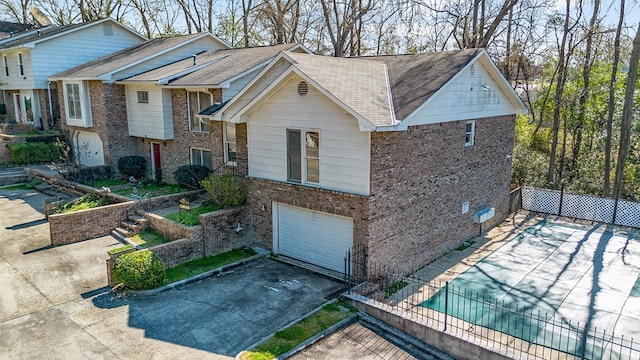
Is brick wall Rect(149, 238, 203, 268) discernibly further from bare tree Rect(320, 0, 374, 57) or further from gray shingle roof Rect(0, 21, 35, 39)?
gray shingle roof Rect(0, 21, 35, 39)

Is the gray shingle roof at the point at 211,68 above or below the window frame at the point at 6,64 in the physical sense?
below

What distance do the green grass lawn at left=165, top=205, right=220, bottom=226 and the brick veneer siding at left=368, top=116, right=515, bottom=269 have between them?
20.6ft

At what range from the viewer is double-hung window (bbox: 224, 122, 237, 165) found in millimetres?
18422

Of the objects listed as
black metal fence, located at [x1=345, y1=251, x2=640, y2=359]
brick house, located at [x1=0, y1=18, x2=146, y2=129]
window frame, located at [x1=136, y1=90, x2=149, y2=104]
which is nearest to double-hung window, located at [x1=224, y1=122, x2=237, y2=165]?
window frame, located at [x1=136, y1=90, x2=149, y2=104]

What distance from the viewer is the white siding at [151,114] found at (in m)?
20.8

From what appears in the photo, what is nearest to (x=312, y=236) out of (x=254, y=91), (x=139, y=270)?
(x=139, y=270)

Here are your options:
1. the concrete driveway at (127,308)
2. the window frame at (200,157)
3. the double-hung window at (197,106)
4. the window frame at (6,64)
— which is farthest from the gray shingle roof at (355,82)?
the window frame at (6,64)

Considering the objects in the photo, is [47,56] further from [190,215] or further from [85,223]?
[190,215]

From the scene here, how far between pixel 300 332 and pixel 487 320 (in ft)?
16.3

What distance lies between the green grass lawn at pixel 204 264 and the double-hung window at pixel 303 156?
3.22 metres

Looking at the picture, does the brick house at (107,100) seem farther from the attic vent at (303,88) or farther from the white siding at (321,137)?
the attic vent at (303,88)

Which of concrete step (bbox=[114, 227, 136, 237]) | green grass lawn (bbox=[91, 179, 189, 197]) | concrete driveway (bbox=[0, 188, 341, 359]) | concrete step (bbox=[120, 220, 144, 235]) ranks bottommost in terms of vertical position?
concrete driveway (bbox=[0, 188, 341, 359])

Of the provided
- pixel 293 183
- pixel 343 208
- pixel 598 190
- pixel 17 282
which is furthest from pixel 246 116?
pixel 598 190

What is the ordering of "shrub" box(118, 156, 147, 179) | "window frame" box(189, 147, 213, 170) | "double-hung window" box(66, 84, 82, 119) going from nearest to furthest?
"window frame" box(189, 147, 213, 170)
"shrub" box(118, 156, 147, 179)
"double-hung window" box(66, 84, 82, 119)
